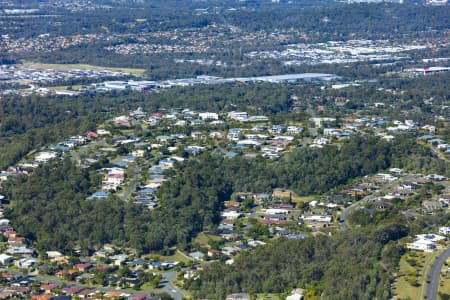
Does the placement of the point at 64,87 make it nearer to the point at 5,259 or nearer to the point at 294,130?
the point at 294,130

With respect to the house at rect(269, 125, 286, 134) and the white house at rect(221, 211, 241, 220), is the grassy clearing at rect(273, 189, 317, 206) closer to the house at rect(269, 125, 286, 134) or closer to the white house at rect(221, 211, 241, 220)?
the white house at rect(221, 211, 241, 220)

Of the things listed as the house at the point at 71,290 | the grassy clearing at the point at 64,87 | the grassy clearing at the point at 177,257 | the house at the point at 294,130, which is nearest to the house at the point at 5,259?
the house at the point at 71,290

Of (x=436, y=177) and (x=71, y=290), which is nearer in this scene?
(x=71, y=290)

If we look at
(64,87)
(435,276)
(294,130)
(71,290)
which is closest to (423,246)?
(435,276)

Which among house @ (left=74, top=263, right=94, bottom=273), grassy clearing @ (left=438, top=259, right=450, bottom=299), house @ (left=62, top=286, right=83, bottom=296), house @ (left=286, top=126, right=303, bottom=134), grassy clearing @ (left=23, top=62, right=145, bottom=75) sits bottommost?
grassy clearing @ (left=23, top=62, right=145, bottom=75)

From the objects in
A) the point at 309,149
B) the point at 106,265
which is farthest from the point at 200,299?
the point at 309,149

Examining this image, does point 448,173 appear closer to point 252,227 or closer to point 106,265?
point 252,227

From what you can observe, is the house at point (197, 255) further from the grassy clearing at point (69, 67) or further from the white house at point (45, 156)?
the grassy clearing at point (69, 67)

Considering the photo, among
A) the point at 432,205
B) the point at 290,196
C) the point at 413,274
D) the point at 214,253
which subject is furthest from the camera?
the point at 290,196

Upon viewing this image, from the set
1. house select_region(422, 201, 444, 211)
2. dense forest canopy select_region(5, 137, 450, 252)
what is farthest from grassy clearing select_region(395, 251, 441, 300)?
dense forest canopy select_region(5, 137, 450, 252)
